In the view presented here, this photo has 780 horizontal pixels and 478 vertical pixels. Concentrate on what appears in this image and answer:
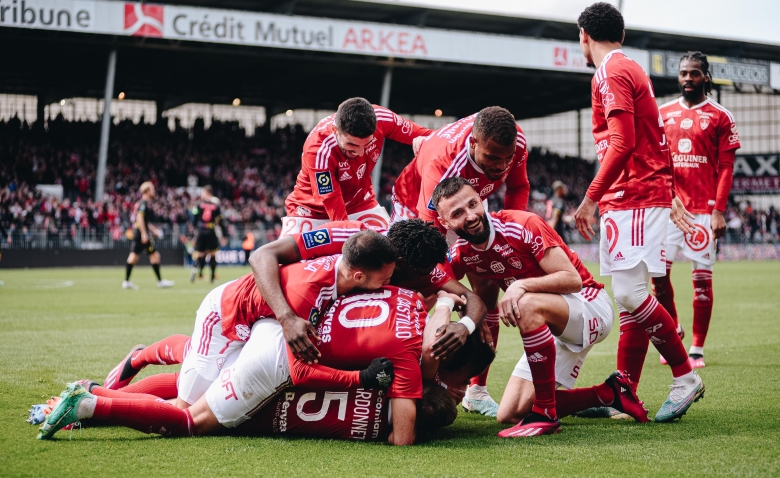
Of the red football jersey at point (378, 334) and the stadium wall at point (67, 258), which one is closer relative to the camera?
the red football jersey at point (378, 334)

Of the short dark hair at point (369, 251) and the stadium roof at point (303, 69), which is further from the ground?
the stadium roof at point (303, 69)

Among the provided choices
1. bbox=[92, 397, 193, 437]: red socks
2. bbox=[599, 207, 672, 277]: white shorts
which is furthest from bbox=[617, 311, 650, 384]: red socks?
bbox=[92, 397, 193, 437]: red socks

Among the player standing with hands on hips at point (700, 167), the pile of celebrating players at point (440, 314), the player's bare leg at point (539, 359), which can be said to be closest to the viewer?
the pile of celebrating players at point (440, 314)

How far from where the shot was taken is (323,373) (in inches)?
156

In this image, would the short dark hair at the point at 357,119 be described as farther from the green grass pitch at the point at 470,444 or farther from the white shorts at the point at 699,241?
the white shorts at the point at 699,241

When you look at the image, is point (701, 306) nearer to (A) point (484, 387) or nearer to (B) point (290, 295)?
(A) point (484, 387)

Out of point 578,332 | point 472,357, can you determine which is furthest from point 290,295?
point 578,332

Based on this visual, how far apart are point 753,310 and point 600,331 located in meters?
7.83

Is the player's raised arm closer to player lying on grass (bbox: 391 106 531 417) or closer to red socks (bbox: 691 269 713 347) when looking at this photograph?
player lying on grass (bbox: 391 106 531 417)

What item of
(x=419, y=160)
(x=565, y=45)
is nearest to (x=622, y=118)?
(x=419, y=160)

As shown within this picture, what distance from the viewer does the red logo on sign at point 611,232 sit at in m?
5.11

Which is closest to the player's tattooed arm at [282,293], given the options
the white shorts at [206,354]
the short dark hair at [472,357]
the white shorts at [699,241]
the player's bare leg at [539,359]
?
the white shorts at [206,354]

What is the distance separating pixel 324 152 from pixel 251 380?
2.65 m

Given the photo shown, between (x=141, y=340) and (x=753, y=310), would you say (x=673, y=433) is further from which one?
(x=753, y=310)
